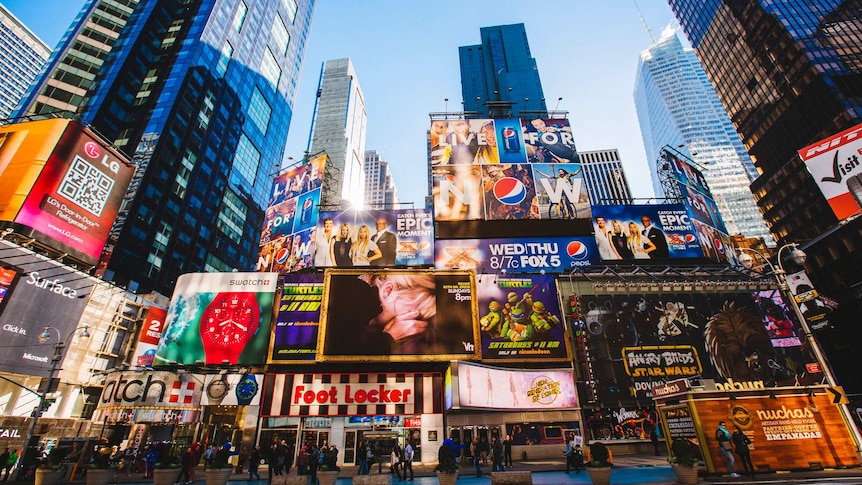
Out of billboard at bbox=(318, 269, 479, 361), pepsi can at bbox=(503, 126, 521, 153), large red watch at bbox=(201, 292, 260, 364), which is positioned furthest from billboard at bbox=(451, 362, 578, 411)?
pepsi can at bbox=(503, 126, 521, 153)

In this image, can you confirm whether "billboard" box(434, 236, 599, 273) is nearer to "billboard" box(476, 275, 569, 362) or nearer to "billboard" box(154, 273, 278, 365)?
"billboard" box(476, 275, 569, 362)

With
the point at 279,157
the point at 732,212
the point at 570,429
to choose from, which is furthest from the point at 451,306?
the point at 732,212

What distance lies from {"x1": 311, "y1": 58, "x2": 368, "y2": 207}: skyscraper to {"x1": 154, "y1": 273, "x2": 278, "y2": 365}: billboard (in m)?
86.7

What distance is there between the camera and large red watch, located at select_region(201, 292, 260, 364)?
2619 centimetres

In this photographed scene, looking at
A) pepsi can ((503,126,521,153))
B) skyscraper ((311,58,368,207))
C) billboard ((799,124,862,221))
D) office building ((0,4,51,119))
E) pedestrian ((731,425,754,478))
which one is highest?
office building ((0,4,51,119))

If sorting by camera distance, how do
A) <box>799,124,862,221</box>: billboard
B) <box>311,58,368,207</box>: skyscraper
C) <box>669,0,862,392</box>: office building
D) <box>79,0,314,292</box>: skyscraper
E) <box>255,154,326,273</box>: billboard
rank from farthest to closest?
<box>311,58,368,207</box>: skyscraper < <box>79,0,314,292</box>: skyscraper < <box>669,0,862,392</box>: office building < <box>255,154,326,273</box>: billboard < <box>799,124,862,221</box>: billboard

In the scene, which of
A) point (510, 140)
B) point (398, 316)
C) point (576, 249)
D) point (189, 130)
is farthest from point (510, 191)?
point (189, 130)

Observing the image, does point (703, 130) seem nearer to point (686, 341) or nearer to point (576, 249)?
point (576, 249)

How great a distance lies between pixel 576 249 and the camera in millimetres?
32344

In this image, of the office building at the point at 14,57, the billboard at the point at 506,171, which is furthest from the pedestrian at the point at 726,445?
the office building at the point at 14,57

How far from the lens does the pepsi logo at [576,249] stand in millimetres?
32062

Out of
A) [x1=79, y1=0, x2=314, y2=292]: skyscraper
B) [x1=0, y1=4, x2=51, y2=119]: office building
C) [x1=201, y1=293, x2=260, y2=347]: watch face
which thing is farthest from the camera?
[x1=0, y1=4, x2=51, y2=119]: office building

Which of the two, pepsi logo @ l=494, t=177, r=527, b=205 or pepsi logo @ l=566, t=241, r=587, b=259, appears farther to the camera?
pepsi logo @ l=494, t=177, r=527, b=205

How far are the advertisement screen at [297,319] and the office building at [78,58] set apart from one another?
59.9 meters
